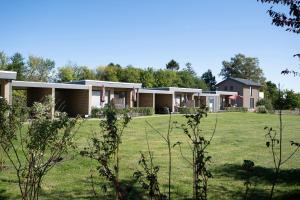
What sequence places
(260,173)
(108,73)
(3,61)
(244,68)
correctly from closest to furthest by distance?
(260,173) → (3,61) → (108,73) → (244,68)

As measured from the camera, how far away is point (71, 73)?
271ft

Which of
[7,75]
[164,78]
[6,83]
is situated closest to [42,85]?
[6,83]

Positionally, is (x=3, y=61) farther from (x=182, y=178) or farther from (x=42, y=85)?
(x=182, y=178)

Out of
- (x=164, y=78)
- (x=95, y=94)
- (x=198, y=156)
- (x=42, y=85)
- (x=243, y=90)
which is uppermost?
(x=164, y=78)

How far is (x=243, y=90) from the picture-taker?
71312 millimetres

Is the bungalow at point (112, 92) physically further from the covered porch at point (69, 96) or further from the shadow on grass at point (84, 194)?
the shadow on grass at point (84, 194)

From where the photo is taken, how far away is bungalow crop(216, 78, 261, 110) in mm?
70875

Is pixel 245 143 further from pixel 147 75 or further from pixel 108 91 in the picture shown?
pixel 147 75

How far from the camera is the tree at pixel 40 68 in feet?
261

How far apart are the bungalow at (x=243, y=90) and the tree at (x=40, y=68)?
1527 inches

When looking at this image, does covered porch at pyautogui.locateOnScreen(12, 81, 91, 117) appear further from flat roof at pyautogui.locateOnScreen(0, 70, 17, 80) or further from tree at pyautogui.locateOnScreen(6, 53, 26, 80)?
tree at pyautogui.locateOnScreen(6, 53, 26, 80)

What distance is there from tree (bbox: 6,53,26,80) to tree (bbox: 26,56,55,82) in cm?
395

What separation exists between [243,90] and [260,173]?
206 feet

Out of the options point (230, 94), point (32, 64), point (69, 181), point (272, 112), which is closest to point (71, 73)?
point (32, 64)
